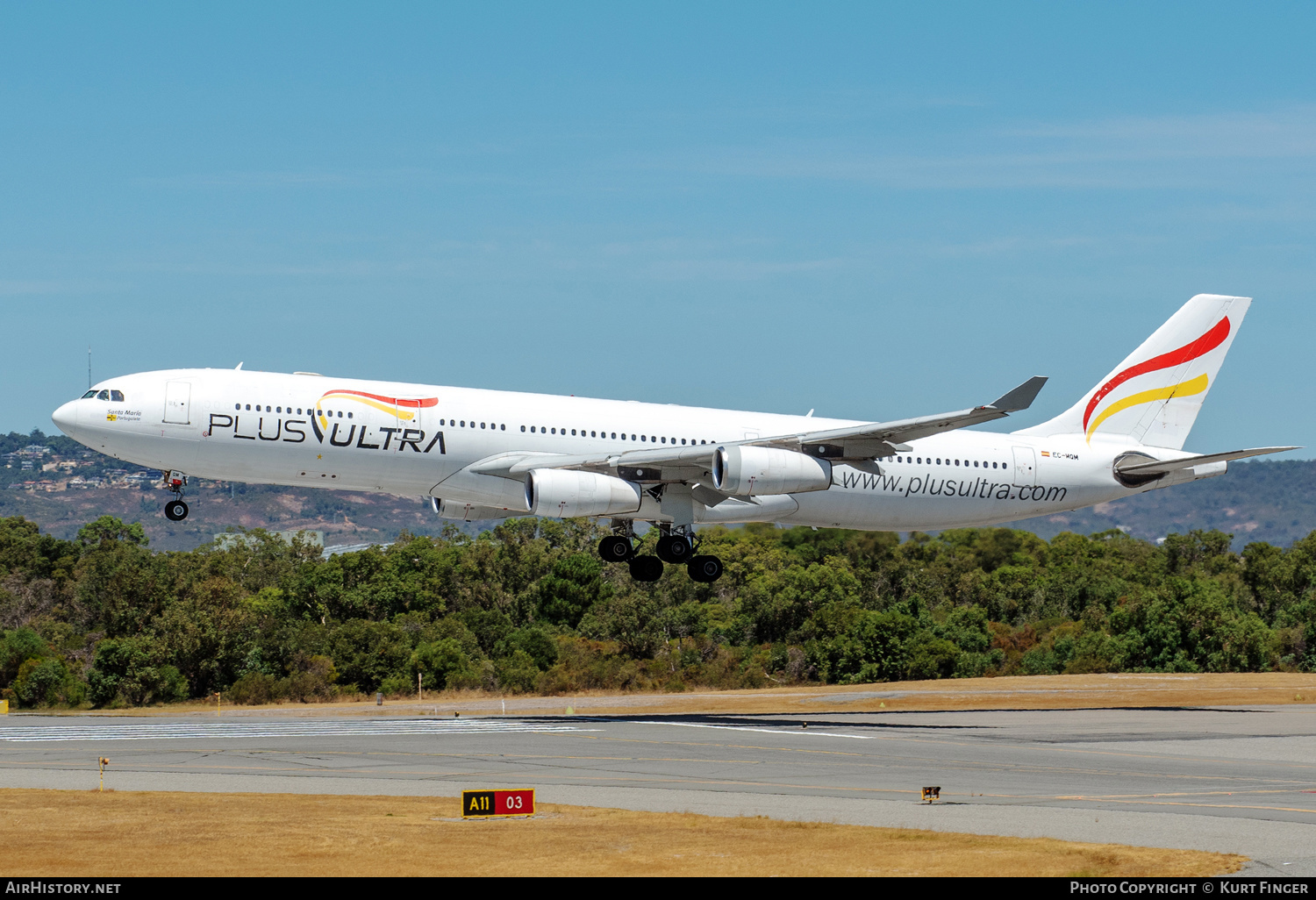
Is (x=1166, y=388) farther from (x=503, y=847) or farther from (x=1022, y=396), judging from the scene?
(x=503, y=847)

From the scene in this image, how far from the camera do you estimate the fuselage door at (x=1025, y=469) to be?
54.4 m

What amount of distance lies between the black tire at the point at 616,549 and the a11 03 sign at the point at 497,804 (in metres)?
24.9

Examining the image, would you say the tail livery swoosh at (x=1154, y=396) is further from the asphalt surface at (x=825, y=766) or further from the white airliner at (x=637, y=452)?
the asphalt surface at (x=825, y=766)

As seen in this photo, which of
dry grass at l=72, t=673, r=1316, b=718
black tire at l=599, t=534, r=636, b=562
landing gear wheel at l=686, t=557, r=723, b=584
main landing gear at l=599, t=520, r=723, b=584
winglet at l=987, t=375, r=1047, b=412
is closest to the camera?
winglet at l=987, t=375, r=1047, b=412

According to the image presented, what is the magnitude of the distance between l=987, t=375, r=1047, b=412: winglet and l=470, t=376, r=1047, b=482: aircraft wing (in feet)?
4.44

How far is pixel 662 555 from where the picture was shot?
51.2 meters

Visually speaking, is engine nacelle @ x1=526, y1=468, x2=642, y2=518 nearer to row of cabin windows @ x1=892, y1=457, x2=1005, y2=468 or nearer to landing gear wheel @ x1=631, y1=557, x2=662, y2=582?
landing gear wheel @ x1=631, y1=557, x2=662, y2=582

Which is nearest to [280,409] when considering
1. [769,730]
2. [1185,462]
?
[769,730]

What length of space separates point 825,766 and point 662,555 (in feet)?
52.5

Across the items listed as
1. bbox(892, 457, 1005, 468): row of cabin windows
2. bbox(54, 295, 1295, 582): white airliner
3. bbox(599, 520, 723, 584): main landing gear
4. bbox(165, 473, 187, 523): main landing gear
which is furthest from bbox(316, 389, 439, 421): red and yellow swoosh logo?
bbox(892, 457, 1005, 468): row of cabin windows

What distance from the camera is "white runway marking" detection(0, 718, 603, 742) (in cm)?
4828

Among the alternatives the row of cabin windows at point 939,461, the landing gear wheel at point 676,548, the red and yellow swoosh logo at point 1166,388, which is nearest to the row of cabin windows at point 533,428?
the landing gear wheel at point 676,548

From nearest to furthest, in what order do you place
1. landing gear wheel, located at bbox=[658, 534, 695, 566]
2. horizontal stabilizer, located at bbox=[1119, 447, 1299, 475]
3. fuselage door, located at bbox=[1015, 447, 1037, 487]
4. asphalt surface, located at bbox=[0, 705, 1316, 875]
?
asphalt surface, located at bbox=[0, 705, 1316, 875] < horizontal stabilizer, located at bbox=[1119, 447, 1299, 475] < landing gear wheel, located at bbox=[658, 534, 695, 566] < fuselage door, located at bbox=[1015, 447, 1037, 487]

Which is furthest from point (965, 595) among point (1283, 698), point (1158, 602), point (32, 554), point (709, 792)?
point (709, 792)
